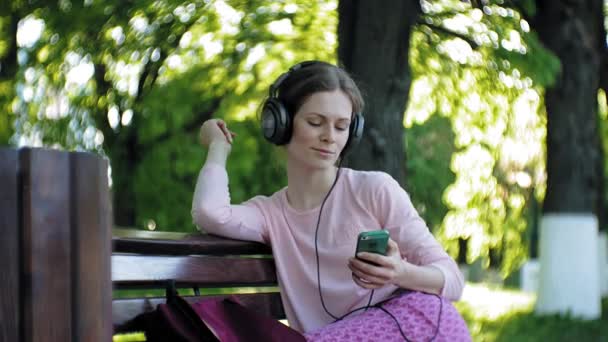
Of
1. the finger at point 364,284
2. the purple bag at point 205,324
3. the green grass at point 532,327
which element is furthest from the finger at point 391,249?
the green grass at point 532,327

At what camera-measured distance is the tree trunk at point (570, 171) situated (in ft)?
35.6

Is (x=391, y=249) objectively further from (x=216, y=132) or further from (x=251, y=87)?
(x=251, y=87)

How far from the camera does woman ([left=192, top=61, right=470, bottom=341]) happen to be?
3.05 m

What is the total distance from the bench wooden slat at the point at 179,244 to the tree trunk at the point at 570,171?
8.09 meters

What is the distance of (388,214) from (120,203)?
11.1 meters

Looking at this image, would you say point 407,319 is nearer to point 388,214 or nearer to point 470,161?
point 388,214

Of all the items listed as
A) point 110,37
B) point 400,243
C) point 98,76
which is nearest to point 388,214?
point 400,243

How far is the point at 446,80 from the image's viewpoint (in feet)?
30.9

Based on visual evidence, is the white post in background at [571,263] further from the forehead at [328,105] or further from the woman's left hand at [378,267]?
the woman's left hand at [378,267]

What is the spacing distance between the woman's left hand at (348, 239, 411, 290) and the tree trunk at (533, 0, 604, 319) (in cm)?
825

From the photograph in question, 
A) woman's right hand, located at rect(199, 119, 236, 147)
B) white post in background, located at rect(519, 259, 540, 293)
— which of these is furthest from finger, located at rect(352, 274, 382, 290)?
white post in background, located at rect(519, 259, 540, 293)

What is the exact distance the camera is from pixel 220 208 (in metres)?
3.20

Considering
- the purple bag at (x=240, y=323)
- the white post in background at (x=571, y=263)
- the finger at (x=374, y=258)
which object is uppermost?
the finger at (x=374, y=258)

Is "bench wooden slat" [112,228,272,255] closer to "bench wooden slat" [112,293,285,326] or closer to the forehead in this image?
"bench wooden slat" [112,293,285,326]
